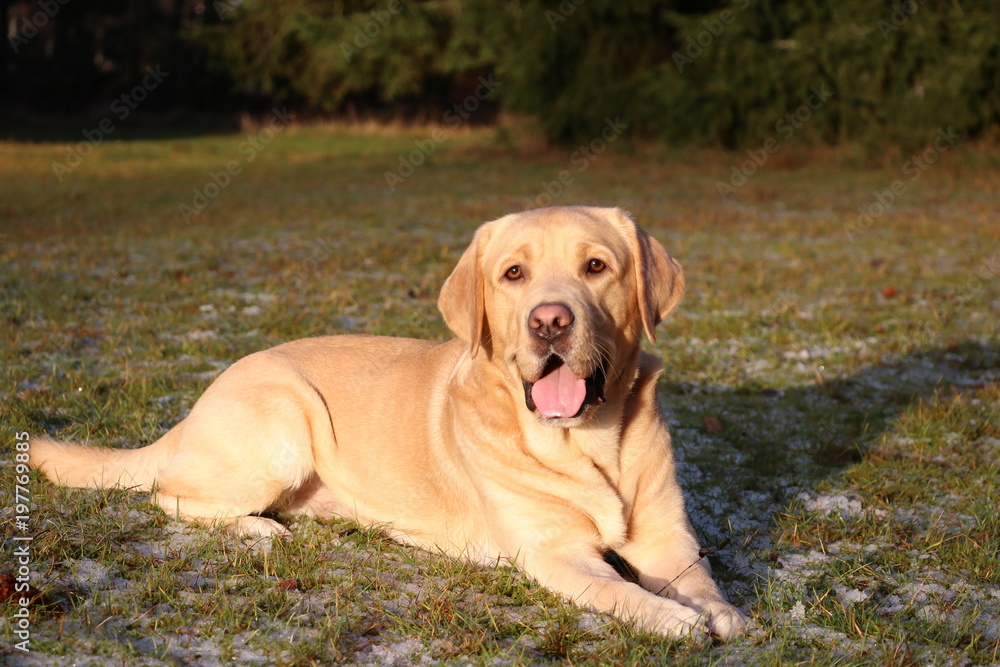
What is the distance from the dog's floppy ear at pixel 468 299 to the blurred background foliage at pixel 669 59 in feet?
52.8

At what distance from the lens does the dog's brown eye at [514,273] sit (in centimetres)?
364

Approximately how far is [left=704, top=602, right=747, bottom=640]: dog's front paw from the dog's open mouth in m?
0.83

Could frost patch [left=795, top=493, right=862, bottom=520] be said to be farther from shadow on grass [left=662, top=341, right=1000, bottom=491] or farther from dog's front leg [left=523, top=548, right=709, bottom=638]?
dog's front leg [left=523, top=548, right=709, bottom=638]

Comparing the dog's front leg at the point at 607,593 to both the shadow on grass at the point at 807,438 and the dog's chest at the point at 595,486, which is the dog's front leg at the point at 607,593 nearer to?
the dog's chest at the point at 595,486

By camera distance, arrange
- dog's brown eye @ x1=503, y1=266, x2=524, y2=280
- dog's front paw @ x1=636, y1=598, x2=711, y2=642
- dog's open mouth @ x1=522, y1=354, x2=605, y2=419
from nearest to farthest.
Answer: dog's front paw @ x1=636, y1=598, x2=711, y2=642
dog's open mouth @ x1=522, y1=354, x2=605, y2=419
dog's brown eye @ x1=503, y1=266, x2=524, y2=280

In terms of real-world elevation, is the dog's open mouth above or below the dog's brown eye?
below

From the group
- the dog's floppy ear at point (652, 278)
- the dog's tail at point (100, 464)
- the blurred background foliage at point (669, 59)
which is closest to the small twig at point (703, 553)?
the dog's floppy ear at point (652, 278)

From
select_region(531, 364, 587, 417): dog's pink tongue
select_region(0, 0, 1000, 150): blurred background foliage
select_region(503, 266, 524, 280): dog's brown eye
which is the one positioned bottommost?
select_region(0, 0, 1000, 150): blurred background foliage

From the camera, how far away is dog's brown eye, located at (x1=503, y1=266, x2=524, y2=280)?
3.64m

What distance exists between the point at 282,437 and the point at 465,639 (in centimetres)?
142

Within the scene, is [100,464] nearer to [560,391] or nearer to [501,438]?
[501,438]

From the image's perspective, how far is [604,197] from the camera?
1561 centimetres

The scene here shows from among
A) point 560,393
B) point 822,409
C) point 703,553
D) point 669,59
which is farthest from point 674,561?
point 669,59

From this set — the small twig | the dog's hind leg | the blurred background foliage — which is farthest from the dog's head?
the blurred background foliage
